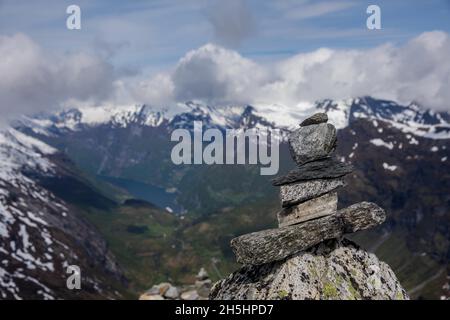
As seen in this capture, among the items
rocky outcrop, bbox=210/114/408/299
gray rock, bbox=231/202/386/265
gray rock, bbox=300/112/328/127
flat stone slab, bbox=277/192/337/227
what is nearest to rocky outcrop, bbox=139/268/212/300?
flat stone slab, bbox=277/192/337/227

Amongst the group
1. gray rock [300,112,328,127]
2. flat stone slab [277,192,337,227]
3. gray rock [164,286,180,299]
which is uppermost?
gray rock [300,112,328,127]

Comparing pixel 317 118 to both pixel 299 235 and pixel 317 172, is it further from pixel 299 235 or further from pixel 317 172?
pixel 299 235

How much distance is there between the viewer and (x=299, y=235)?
2997cm

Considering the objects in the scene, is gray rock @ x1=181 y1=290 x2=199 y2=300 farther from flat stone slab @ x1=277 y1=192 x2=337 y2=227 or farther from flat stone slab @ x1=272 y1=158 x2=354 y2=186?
flat stone slab @ x1=272 y1=158 x2=354 y2=186

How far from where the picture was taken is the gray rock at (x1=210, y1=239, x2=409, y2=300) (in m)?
28.4

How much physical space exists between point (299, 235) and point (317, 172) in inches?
188

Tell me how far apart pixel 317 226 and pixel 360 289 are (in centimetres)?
417

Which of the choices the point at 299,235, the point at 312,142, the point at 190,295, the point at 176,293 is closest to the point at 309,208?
the point at 299,235
